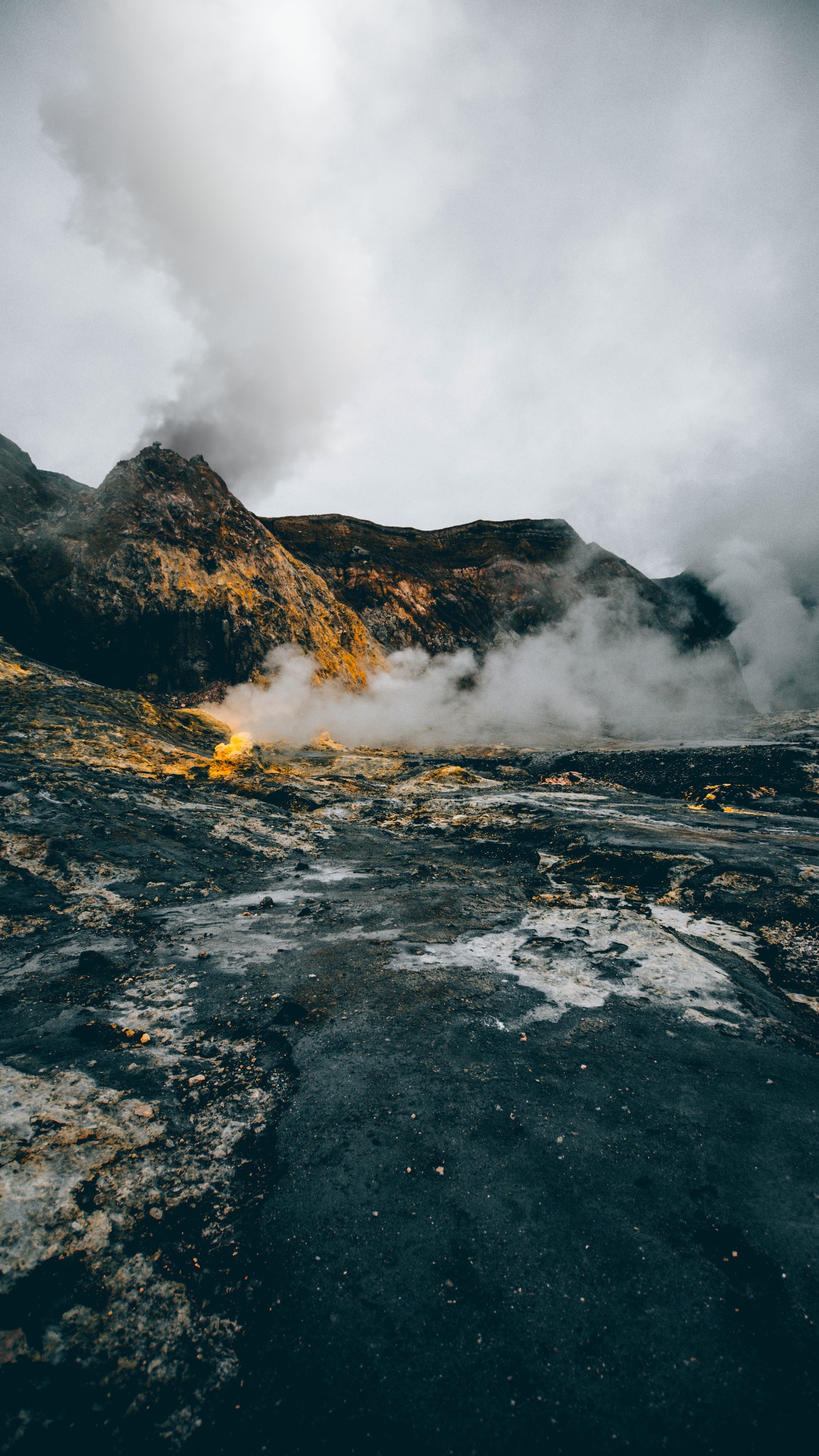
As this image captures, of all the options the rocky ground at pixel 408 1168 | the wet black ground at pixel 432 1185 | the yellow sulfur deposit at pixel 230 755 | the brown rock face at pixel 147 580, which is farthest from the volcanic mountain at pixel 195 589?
the wet black ground at pixel 432 1185

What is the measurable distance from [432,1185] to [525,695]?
1043 inches

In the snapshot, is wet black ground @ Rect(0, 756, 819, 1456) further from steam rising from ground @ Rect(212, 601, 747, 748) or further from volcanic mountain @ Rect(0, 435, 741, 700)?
steam rising from ground @ Rect(212, 601, 747, 748)

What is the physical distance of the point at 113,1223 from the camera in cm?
193

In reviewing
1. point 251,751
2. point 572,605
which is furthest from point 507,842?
point 572,605

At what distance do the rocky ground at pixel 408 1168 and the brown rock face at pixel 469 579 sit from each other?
77.1ft

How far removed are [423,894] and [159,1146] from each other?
3.94m

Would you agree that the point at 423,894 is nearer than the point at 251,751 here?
Yes

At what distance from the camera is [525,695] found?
27641mm

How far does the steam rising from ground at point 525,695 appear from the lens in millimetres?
18484

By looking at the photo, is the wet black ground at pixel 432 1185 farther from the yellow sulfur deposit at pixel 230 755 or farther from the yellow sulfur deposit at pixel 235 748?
the yellow sulfur deposit at pixel 235 748

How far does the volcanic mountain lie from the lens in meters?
15.5

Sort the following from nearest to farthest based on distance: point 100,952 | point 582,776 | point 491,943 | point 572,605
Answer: point 100,952, point 491,943, point 582,776, point 572,605

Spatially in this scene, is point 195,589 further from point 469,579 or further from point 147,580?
point 469,579

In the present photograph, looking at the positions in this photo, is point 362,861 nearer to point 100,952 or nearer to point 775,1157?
point 100,952
